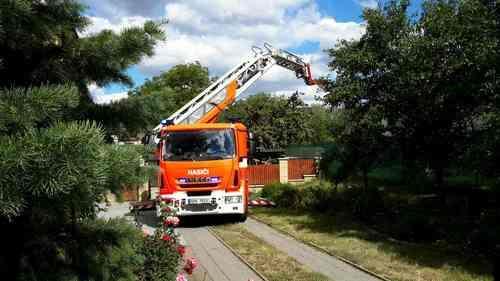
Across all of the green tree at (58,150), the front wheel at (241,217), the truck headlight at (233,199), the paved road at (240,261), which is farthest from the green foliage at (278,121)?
the green tree at (58,150)

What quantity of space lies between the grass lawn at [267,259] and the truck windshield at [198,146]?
7.02 ft

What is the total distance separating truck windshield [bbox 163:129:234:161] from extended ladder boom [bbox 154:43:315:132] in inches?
213

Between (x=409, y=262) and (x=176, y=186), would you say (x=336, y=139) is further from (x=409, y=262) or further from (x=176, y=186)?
(x=409, y=262)

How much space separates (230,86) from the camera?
67.3 feet

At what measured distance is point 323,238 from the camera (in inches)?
428

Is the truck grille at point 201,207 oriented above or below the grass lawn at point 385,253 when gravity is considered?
above

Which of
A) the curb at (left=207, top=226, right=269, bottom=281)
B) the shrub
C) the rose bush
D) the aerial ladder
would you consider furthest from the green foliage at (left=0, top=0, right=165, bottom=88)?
the shrub

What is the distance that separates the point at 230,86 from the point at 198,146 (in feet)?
24.5

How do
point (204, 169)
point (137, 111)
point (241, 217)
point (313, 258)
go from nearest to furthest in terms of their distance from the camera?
point (137, 111) < point (313, 258) < point (204, 169) < point (241, 217)

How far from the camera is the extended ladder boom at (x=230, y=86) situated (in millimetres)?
19734

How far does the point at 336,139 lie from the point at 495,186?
419 cm

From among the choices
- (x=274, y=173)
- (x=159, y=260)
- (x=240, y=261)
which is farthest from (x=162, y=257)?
(x=274, y=173)

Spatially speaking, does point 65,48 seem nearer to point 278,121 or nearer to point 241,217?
point 241,217

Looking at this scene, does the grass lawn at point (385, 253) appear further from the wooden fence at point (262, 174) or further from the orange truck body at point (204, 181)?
the wooden fence at point (262, 174)
